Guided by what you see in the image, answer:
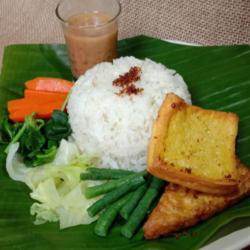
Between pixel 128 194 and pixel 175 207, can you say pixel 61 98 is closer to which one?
pixel 128 194

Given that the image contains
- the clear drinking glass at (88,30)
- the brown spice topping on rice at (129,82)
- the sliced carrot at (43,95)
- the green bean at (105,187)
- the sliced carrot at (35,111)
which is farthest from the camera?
the sliced carrot at (43,95)

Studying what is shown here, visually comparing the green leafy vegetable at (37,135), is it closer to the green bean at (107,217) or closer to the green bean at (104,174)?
the green bean at (104,174)

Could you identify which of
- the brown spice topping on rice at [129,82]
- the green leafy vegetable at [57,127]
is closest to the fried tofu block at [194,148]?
the brown spice topping on rice at [129,82]

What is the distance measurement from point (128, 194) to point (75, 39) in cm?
150

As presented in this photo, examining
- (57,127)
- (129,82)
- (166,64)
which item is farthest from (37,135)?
(166,64)

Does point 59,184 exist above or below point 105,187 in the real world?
below

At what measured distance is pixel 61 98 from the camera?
427cm

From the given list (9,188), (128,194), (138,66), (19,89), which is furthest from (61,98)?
(128,194)

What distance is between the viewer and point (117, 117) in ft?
12.2

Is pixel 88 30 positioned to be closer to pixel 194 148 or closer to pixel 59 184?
pixel 59 184

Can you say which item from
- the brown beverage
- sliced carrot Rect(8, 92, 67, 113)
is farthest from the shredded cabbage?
the brown beverage

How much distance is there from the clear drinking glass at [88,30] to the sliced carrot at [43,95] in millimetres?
298

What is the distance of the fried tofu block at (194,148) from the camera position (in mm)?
3152

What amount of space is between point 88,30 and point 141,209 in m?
1.63
